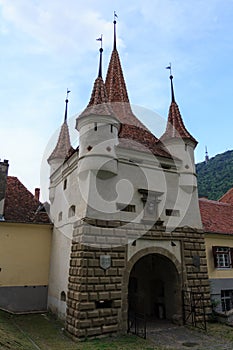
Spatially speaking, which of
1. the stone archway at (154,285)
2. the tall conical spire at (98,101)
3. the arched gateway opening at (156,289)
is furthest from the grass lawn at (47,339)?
the tall conical spire at (98,101)

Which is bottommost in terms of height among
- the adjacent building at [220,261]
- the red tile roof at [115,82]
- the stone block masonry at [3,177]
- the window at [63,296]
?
the window at [63,296]

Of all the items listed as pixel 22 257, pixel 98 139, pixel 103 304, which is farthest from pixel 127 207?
pixel 22 257

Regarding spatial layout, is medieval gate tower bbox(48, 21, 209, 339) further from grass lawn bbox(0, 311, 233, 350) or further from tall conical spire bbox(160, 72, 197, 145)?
grass lawn bbox(0, 311, 233, 350)

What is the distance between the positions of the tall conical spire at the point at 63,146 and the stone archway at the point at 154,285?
7.99m

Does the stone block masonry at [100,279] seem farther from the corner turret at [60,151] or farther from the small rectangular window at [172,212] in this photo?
the corner turret at [60,151]

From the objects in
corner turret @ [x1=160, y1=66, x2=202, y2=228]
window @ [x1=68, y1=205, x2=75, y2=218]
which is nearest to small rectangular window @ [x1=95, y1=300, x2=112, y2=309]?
window @ [x1=68, y1=205, x2=75, y2=218]

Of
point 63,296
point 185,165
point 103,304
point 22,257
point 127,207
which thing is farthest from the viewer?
point 185,165

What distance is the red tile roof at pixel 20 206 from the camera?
52.3 feet

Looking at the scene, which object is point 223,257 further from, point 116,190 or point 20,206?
point 20,206

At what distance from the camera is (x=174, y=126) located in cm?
1728

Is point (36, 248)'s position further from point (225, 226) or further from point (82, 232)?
point (225, 226)

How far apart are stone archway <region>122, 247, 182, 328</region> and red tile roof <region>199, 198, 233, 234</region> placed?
12.4 feet

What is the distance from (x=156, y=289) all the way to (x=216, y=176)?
40.1m

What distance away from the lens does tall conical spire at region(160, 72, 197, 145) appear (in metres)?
16.4
